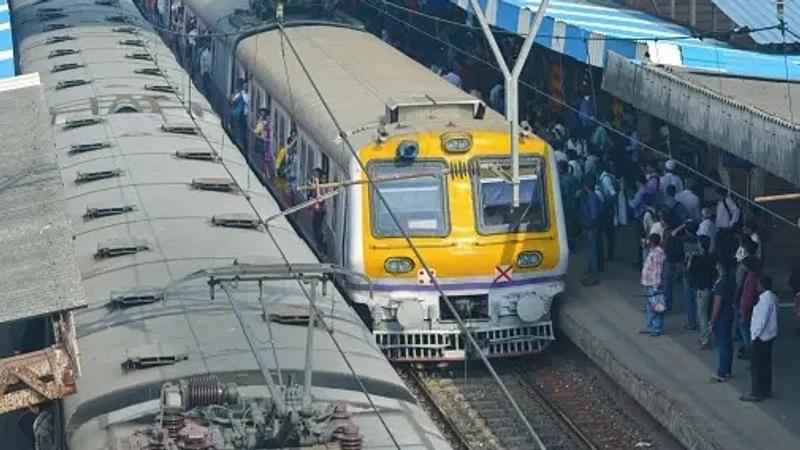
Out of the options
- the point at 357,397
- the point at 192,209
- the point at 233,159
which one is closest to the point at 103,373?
the point at 357,397

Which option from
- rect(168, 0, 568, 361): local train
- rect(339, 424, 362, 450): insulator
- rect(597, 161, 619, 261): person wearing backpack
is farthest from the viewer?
rect(597, 161, 619, 261): person wearing backpack

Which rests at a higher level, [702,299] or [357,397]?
[357,397]

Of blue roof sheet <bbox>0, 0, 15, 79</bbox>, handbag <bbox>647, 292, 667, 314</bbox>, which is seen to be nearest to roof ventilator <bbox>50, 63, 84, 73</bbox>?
blue roof sheet <bbox>0, 0, 15, 79</bbox>

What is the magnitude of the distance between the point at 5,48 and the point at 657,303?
8.86 meters

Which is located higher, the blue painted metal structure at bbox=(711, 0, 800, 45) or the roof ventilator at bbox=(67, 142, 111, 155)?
the blue painted metal structure at bbox=(711, 0, 800, 45)

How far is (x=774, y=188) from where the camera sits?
19.9 metres

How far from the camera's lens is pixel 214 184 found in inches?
618

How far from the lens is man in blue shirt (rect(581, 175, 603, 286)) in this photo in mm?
19828

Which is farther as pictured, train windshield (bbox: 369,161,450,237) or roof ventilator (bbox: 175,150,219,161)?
train windshield (bbox: 369,161,450,237)

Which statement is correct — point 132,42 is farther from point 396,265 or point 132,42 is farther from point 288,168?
point 396,265

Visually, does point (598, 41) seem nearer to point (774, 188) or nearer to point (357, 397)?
point (774, 188)

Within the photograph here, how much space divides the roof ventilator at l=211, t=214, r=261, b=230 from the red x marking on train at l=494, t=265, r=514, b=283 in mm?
3822

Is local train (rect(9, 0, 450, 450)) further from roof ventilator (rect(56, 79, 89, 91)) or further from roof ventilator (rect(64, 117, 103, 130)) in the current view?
roof ventilator (rect(56, 79, 89, 91))

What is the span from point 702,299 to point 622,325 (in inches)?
57.8
